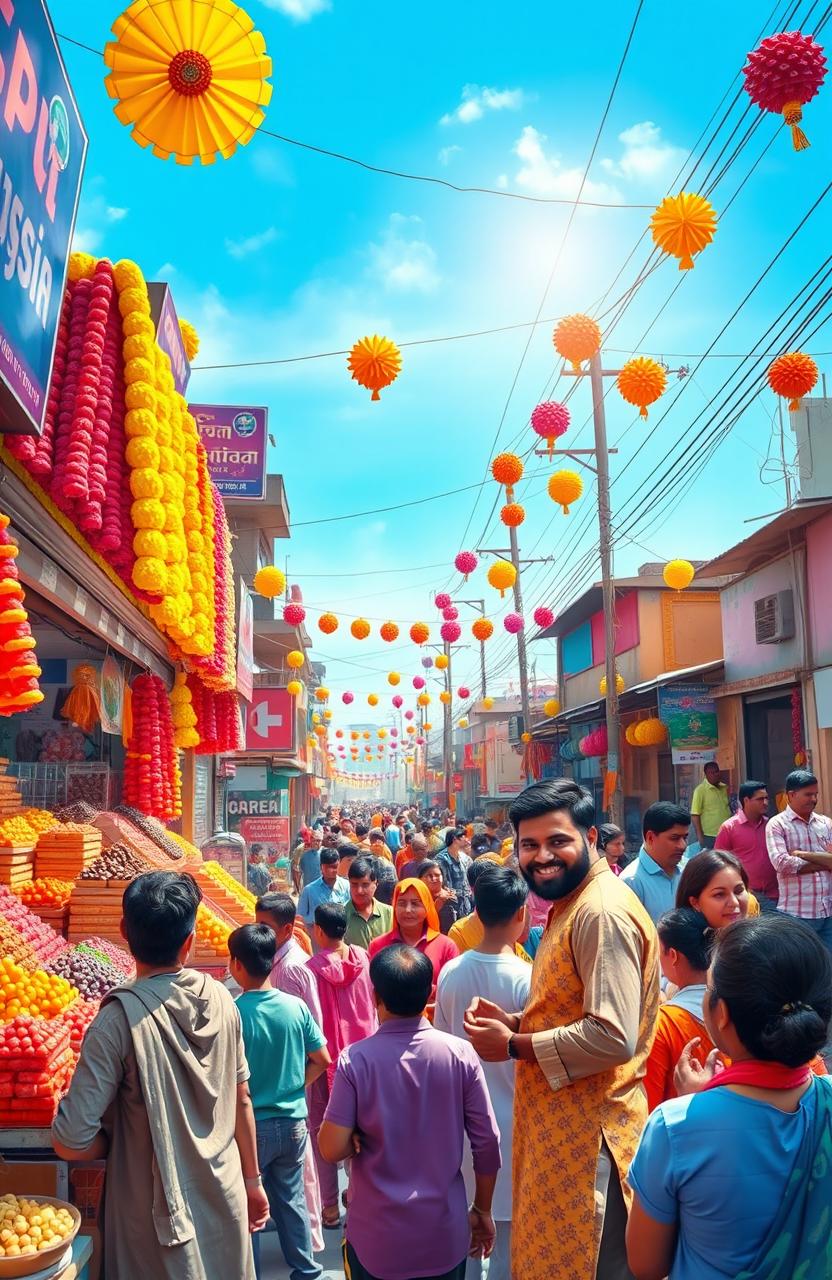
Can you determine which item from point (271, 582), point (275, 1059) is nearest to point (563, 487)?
point (271, 582)

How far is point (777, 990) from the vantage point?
6.20 feet

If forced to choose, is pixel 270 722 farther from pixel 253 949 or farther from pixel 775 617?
pixel 253 949

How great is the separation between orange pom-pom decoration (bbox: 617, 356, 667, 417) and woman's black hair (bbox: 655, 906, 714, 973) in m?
6.12

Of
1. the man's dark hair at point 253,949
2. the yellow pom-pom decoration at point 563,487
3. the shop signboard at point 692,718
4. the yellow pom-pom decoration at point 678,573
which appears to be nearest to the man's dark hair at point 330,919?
the man's dark hair at point 253,949

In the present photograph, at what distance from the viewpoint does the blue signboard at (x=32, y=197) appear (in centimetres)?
393

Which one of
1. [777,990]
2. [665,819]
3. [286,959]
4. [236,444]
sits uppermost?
[236,444]

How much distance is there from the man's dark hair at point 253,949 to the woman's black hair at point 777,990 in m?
2.51

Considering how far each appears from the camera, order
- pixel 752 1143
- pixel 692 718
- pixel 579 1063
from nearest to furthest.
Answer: pixel 752 1143
pixel 579 1063
pixel 692 718

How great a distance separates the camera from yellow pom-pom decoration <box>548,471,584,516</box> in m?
11.3

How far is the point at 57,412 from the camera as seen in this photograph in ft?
19.1

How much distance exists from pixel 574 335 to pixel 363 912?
5.22 metres

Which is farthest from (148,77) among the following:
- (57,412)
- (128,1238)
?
(128,1238)

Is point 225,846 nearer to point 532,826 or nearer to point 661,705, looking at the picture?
point 661,705

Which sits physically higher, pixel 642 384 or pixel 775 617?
pixel 642 384
